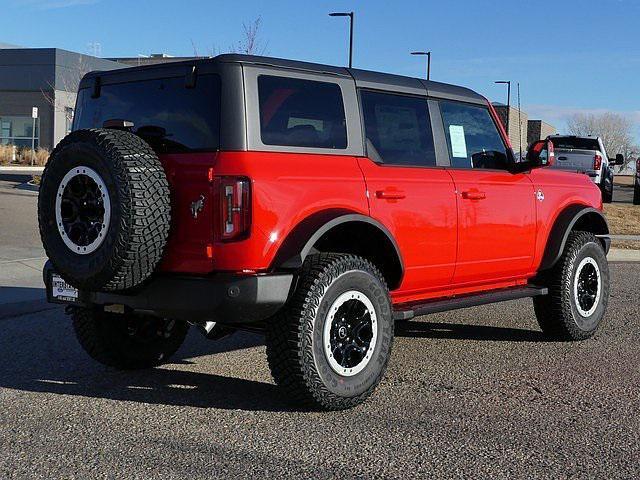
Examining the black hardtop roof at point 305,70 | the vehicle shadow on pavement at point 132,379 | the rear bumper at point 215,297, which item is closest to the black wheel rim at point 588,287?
the black hardtop roof at point 305,70

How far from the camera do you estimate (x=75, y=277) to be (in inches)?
187

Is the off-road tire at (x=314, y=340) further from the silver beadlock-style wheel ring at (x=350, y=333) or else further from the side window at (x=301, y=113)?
the side window at (x=301, y=113)

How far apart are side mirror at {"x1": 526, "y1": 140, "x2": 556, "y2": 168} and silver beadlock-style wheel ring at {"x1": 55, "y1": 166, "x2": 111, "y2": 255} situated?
351 cm

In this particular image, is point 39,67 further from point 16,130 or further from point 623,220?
point 623,220

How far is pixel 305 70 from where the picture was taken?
5.24m

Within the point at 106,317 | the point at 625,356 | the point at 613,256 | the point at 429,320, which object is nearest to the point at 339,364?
the point at 106,317

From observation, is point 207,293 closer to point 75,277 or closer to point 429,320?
point 75,277

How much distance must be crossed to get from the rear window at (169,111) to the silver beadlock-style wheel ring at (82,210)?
18.9 inches

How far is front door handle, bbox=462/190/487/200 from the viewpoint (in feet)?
19.9

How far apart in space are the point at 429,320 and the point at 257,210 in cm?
396

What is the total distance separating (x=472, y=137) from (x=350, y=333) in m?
2.18

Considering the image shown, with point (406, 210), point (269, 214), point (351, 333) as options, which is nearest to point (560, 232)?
point (406, 210)

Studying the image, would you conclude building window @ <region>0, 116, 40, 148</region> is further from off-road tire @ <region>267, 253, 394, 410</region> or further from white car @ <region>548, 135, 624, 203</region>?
off-road tire @ <region>267, 253, 394, 410</region>

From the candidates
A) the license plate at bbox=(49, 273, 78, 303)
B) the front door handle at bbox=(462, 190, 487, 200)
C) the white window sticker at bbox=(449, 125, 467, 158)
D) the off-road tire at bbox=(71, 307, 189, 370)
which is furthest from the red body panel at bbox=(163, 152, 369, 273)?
the white window sticker at bbox=(449, 125, 467, 158)
